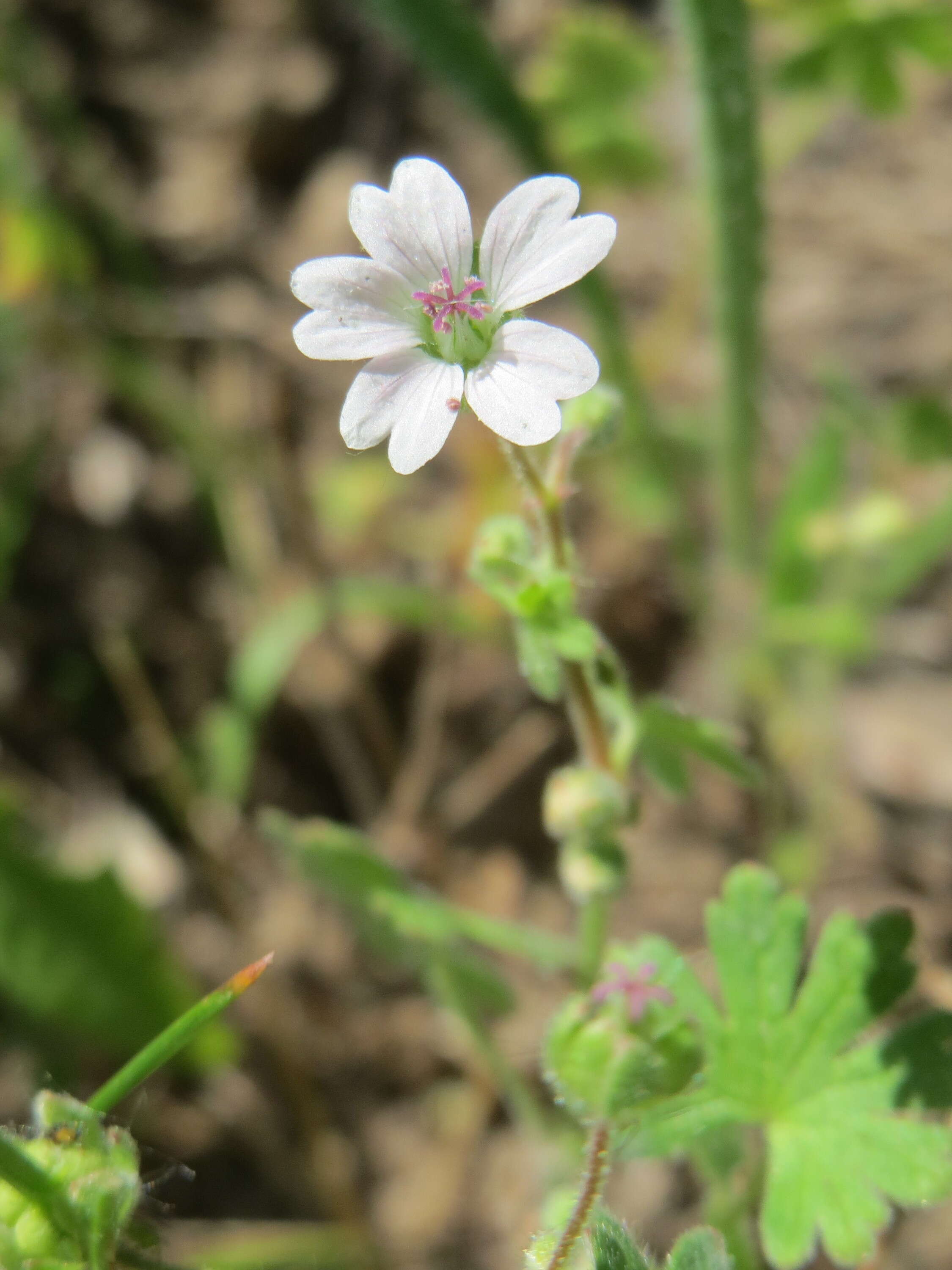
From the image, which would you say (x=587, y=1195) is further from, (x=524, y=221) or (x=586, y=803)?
(x=524, y=221)

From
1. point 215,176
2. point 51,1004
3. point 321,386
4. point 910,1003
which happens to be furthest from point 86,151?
point 910,1003

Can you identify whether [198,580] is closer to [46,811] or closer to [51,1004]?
[46,811]

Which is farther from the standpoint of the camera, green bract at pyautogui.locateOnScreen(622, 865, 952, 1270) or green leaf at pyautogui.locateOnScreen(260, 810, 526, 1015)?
green leaf at pyautogui.locateOnScreen(260, 810, 526, 1015)

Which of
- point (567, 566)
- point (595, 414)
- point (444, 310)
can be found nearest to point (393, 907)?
point (567, 566)

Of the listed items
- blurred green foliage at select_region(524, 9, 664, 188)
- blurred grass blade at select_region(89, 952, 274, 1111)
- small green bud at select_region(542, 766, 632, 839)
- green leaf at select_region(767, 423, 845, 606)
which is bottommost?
blurred grass blade at select_region(89, 952, 274, 1111)

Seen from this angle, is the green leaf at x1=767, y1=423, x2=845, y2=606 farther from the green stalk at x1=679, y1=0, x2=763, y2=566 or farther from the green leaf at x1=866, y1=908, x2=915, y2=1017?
the green leaf at x1=866, y1=908, x2=915, y2=1017

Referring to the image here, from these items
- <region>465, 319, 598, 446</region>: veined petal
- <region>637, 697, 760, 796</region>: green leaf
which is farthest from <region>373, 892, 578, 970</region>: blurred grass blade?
<region>465, 319, 598, 446</region>: veined petal

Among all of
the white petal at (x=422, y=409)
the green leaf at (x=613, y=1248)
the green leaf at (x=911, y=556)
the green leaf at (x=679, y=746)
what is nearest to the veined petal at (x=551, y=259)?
the white petal at (x=422, y=409)
